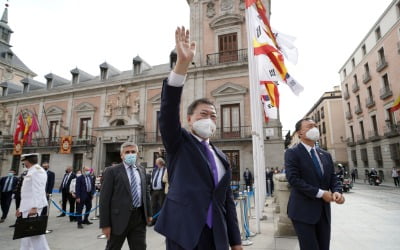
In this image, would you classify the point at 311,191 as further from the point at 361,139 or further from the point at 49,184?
the point at 361,139

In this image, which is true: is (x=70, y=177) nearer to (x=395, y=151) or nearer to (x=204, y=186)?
(x=204, y=186)

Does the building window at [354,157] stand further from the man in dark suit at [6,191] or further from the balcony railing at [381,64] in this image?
the man in dark suit at [6,191]

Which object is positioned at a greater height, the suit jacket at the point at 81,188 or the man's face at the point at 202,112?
the man's face at the point at 202,112

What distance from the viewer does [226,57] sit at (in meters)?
17.6

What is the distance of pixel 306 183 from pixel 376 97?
28.2 meters

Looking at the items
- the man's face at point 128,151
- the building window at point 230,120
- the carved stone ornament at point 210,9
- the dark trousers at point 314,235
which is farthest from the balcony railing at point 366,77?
the man's face at point 128,151

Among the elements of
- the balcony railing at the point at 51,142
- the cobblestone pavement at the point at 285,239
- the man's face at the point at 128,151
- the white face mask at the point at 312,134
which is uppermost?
the balcony railing at the point at 51,142

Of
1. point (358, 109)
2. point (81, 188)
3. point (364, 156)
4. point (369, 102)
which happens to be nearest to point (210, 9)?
point (81, 188)

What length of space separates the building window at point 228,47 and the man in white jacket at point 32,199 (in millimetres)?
15365

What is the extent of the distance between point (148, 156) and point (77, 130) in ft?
27.6

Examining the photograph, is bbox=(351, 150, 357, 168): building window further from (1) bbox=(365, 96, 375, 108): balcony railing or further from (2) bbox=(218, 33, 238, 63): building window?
(2) bbox=(218, 33, 238, 63): building window

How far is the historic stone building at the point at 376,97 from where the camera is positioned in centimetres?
2106

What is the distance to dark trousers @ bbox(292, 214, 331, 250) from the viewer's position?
7.96 feet

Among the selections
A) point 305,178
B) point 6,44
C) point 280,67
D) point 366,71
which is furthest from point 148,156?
point 6,44
